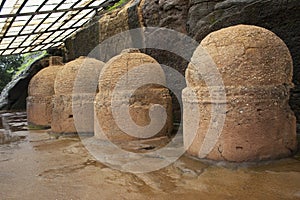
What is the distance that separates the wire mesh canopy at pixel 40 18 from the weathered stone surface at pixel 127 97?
170 inches

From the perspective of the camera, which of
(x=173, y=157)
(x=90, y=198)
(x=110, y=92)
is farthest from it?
(x=110, y=92)

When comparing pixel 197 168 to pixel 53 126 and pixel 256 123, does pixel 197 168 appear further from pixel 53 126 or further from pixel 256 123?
pixel 53 126

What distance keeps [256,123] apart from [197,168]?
0.87 metres

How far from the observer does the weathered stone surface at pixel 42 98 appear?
Answer: 747 cm

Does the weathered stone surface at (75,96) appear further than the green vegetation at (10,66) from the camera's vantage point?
No

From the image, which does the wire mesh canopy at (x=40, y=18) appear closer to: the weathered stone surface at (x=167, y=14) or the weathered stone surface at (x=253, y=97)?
the weathered stone surface at (x=167, y=14)

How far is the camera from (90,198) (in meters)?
2.61

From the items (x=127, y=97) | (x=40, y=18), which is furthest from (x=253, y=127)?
(x=40, y=18)

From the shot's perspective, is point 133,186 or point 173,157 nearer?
point 133,186

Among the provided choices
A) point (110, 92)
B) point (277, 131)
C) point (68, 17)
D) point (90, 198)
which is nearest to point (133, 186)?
point (90, 198)

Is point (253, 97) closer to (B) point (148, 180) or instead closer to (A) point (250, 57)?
(A) point (250, 57)

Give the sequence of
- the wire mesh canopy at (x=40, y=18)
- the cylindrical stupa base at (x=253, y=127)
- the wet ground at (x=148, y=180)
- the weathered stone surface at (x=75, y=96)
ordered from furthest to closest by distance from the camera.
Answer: the wire mesh canopy at (x=40, y=18), the weathered stone surface at (x=75, y=96), the cylindrical stupa base at (x=253, y=127), the wet ground at (x=148, y=180)

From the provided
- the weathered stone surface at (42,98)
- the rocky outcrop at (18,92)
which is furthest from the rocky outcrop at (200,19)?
the rocky outcrop at (18,92)

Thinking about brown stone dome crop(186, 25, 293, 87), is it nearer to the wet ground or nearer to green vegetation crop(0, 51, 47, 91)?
the wet ground
